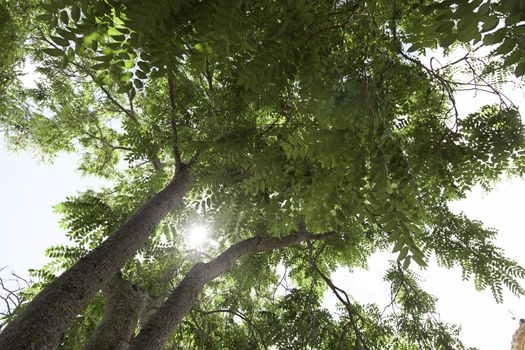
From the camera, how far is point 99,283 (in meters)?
2.96

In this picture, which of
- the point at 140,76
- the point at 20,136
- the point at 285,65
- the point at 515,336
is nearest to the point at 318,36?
the point at 285,65

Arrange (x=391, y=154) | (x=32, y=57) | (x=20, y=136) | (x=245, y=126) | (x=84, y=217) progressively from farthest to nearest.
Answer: (x=20, y=136)
(x=32, y=57)
(x=84, y=217)
(x=245, y=126)
(x=391, y=154)

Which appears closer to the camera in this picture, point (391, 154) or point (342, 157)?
point (391, 154)

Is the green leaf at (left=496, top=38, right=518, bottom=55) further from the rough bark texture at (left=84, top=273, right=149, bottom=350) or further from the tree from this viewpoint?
the rough bark texture at (left=84, top=273, right=149, bottom=350)

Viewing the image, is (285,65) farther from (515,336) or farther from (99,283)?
(515,336)

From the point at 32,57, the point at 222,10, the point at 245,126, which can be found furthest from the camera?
the point at 32,57

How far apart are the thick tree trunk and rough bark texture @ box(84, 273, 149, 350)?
779 millimetres

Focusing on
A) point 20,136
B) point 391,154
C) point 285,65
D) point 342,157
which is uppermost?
point 20,136

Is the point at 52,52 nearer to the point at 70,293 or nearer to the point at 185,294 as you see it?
the point at 70,293

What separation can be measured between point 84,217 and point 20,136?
434 centimetres

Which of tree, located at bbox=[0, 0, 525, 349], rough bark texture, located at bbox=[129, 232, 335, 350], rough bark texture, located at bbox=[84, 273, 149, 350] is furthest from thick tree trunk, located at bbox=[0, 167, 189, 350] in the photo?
rough bark texture, located at bbox=[84, 273, 149, 350]

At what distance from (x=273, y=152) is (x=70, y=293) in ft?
6.99

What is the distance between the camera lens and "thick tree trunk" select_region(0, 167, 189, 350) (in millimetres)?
2258

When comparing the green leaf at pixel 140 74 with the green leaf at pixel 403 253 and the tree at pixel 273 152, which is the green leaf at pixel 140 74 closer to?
the tree at pixel 273 152
